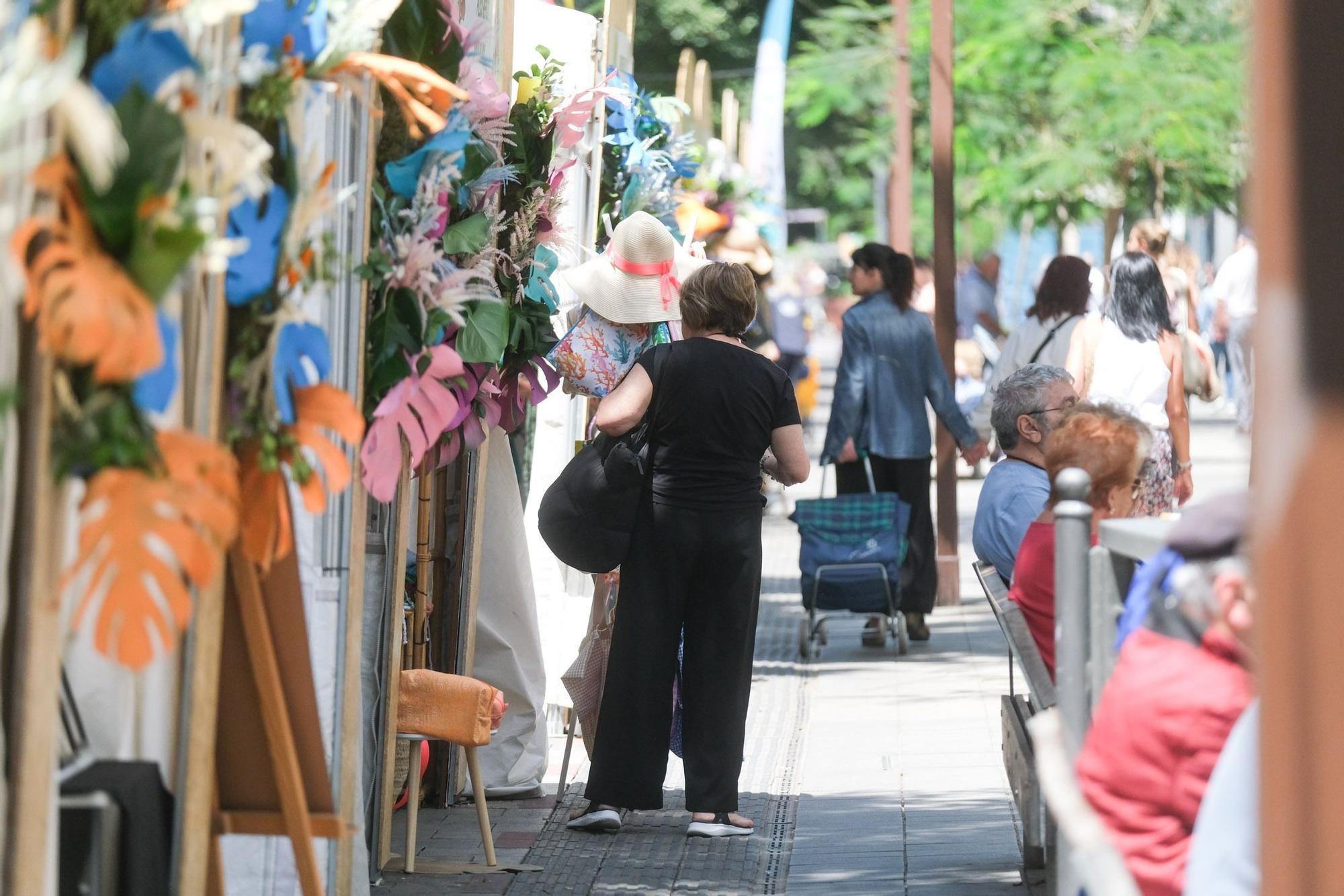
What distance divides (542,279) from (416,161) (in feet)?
4.78

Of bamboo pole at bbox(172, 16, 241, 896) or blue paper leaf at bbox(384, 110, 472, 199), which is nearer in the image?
bamboo pole at bbox(172, 16, 241, 896)

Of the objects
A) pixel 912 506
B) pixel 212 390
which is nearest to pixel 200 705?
pixel 212 390

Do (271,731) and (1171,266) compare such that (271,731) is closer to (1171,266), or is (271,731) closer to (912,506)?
(912,506)

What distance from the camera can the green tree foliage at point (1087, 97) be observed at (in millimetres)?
18906

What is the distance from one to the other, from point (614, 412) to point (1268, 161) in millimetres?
4023

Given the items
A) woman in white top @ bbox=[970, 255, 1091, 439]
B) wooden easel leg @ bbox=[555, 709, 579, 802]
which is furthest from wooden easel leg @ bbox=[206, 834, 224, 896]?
woman in white top @ bbox=[970, 255, 1091, 439]

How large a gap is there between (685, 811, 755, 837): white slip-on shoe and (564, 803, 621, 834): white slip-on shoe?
0.23 metres

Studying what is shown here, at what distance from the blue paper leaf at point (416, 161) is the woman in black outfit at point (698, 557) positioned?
55.9 inches

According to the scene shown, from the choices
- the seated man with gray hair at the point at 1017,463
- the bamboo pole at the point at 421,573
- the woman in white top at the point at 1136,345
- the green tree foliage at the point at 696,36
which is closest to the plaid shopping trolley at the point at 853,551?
the woman in white top at the point at 1136,345

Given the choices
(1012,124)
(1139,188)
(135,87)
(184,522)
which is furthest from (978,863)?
(1012,124)

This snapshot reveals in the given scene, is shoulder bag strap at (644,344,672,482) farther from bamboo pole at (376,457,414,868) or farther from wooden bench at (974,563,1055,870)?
wooden bench at (974,563,1055,870)

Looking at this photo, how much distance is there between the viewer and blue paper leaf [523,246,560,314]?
6125 mm

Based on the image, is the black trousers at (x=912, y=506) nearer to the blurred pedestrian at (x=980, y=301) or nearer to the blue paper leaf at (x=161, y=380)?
the blue paper leaf at (x=161, y=380)

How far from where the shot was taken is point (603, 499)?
6.12 meters
